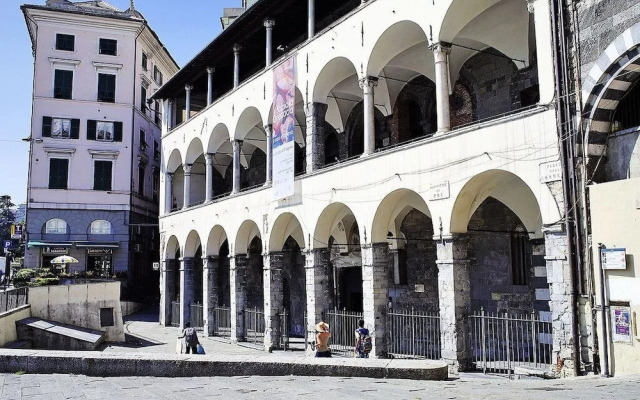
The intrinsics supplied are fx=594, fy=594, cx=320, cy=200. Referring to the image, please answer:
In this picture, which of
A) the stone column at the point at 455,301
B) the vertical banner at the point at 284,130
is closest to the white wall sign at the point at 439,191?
the stone column at the point at 455,301

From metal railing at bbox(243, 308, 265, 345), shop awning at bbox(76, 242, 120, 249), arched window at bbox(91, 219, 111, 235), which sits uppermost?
arched window at bbox(91, 219, 111, 235)

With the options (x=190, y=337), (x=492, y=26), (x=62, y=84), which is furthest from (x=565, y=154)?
(x=62, y=84)

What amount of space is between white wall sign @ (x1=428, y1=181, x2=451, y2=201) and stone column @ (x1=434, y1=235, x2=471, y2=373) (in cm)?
94

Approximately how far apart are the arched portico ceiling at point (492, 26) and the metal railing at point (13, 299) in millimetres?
14673

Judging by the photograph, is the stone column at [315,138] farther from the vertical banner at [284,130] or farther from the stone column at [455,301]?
the stone column at [455,301]

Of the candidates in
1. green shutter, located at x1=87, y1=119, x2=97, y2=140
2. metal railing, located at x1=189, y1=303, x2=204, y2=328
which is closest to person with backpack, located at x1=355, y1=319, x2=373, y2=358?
metal railing, located at x1=189, y1=303, x2=204, y2=328

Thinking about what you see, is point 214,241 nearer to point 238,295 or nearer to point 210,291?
point 210,291

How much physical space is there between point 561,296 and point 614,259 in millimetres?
1276

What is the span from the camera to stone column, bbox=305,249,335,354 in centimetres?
1725

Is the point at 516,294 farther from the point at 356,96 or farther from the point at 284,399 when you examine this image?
the point at 284,399

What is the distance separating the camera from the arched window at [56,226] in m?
33.1

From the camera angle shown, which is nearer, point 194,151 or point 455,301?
point 455,301

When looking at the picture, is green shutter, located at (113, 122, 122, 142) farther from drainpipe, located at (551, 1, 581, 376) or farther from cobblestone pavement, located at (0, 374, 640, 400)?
drainpipe, located at (551, 1, 581, 376)

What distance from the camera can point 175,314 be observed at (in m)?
28.2
